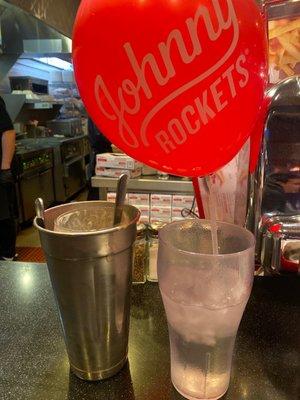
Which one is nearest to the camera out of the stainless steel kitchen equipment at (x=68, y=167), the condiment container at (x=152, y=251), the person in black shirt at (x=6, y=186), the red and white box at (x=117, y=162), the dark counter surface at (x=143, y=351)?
the dark counter surface at (x=143, y=351)

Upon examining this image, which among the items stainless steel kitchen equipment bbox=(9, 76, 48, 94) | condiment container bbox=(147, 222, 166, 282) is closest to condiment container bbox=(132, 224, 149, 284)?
condiment container bbox=(147, 222, 166, 282)

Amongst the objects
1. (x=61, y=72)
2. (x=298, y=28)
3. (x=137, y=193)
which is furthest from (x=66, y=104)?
(x=298, y=28)

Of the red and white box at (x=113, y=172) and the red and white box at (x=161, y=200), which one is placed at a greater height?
the red and white box at (x=113, y=172)

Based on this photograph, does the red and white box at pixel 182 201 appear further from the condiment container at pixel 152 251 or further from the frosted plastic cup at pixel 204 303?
the frosted plastic cup at pixel 204 303

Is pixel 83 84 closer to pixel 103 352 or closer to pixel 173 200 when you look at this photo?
pixel 103 352

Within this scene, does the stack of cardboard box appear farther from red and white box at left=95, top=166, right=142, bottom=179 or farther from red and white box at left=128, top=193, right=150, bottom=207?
red and white box at left=128, top=193, right=150, bottom=207

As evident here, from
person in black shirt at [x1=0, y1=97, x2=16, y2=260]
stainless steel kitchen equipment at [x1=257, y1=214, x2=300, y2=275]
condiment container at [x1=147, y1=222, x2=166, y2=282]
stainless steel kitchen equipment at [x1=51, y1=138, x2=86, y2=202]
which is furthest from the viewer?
stainless steel kitchen equipment at [x1=51, y1=138, x2=86, y2=202]

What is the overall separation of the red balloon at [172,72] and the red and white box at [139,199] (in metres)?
1.62

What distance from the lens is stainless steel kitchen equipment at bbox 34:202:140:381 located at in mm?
450

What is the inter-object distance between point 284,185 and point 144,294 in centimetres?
39

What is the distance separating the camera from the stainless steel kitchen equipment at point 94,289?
1.48 feet

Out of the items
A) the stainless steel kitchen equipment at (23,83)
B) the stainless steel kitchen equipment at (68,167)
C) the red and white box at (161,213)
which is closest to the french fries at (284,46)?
the red and white box at (161,213)

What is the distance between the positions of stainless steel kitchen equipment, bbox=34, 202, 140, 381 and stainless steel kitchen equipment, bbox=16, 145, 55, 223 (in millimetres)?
2885

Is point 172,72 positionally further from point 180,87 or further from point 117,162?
point 117,162
